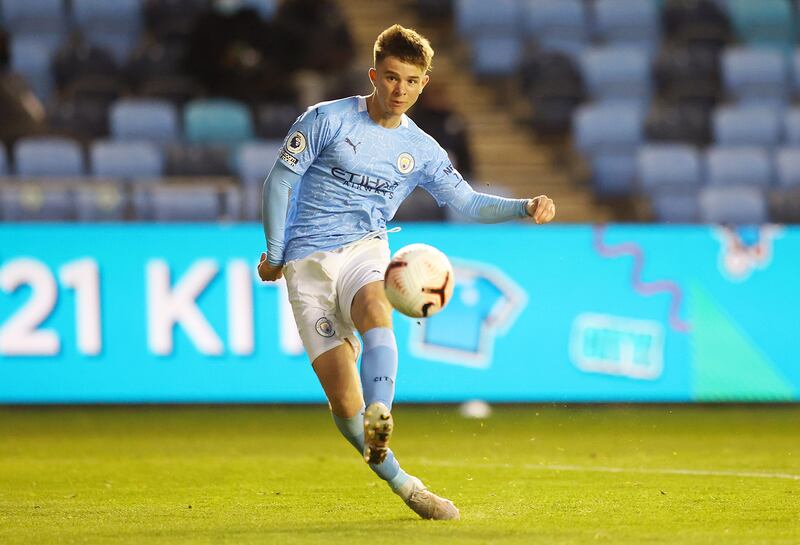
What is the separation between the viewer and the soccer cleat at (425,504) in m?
6.15

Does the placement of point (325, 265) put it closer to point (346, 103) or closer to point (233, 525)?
point (346, 103)

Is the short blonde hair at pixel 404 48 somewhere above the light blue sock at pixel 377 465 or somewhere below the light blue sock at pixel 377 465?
above

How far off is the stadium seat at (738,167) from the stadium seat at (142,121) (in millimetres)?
5512

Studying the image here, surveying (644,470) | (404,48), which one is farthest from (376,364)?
(644,470)

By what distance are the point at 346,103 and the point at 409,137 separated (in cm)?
32

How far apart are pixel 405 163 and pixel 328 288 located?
2.17 feet

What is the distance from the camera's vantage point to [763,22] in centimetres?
1750

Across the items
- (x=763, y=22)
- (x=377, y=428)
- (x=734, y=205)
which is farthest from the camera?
(x=763, y=22)

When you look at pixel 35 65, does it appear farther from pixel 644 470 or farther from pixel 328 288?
pixel 328 288

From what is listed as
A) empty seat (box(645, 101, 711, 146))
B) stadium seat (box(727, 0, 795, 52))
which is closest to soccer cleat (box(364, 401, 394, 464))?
empty seat (box(645, 101, 711, 146))

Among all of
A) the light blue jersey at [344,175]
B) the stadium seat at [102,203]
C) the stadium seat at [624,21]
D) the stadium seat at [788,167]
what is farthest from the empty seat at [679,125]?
the light blue jersey at [344,175]

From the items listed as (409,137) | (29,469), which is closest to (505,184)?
(29,469)

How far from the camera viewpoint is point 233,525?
20.2 feet

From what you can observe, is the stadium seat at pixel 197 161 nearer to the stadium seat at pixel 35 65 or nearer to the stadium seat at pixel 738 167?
the stadium seat at pixel 35 65
